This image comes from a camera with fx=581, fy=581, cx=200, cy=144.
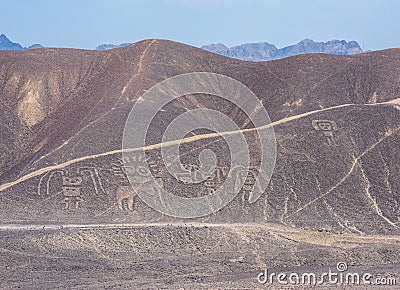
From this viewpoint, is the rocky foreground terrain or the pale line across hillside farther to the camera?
the pale line across hillside

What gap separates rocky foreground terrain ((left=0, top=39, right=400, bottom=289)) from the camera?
1202 inches

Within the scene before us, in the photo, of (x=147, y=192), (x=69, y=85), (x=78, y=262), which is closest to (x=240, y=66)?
(x=69, y=85)

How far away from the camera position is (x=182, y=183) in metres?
44.0

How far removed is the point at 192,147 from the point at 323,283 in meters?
23.1

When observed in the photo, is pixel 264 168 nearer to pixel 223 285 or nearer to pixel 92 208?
pixel 92 208

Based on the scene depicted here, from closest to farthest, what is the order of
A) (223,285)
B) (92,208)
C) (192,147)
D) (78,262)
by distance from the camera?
(223,285), (78,262), (92,208), (192,147)

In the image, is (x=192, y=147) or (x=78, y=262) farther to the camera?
(x=192, y=147)

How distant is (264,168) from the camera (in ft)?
151

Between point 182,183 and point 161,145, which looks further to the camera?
point 161,145

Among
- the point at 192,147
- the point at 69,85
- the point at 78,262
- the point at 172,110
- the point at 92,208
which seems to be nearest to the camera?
the point at 78,262

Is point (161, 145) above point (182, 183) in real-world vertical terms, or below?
above

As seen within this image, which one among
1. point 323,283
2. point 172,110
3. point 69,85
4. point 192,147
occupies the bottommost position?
point 323,283

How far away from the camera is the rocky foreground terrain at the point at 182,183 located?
100 feet

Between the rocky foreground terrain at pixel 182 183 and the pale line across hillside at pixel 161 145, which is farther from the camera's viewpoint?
the pale line across hillside at pixel 161 145
